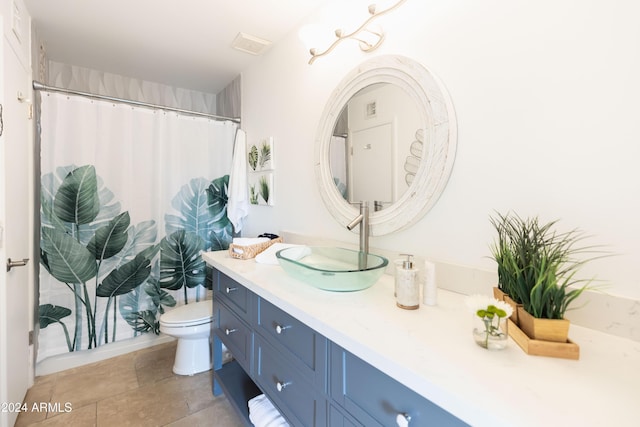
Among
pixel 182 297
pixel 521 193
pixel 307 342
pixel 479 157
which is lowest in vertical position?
pixel 182 297

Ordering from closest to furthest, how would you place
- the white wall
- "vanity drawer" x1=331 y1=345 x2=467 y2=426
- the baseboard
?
"vanity drawer" x1=331 y1=345 x2=467 y2=426
the white wall
the baseboard

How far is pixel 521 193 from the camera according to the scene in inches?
35.1

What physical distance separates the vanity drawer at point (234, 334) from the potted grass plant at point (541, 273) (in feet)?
3.34

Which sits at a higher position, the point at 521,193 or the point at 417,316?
the point at 521,193

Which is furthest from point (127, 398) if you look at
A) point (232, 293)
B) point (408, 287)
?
point (408, 287)

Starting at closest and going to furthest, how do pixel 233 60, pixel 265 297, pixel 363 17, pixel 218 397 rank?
pixel 265 297 < pixel 363 17 < pixel 218 397 < pixel 233 60

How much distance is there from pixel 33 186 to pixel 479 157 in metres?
2.56

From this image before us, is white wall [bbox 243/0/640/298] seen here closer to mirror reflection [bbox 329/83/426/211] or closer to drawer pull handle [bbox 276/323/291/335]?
mirror reflection [bbox 329/83/426/211]

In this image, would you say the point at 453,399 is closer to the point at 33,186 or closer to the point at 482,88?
the point at 482,88

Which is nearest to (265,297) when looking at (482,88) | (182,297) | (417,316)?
(417,316)

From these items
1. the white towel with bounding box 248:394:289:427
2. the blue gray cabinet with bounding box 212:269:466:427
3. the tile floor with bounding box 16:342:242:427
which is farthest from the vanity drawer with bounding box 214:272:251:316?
the tile floor with bounding box 16:342:242:427

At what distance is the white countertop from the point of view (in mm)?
464

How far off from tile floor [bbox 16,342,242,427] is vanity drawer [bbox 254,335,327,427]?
0.65m

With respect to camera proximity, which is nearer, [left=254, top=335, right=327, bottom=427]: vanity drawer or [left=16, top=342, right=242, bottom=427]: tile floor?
[left=254, top=335, right=327, bottom=427]: vanity drawer
